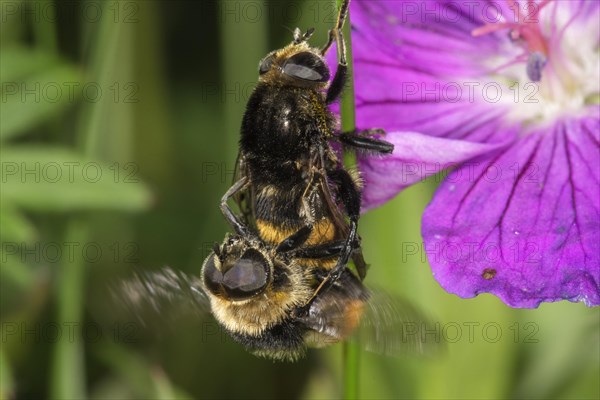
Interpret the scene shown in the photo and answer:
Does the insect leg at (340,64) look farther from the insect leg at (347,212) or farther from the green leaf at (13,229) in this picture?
the green leaf at (13,229)

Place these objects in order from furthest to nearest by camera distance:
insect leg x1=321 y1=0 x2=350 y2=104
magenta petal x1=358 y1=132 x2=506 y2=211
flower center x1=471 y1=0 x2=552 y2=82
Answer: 1. flower center x1=471 y1=0 x2=552 y2=82
2. magenta petal x1=358 y1=132 x2=506 y2=211
3. insect leg x1=321 y1=0 x2=350 y2=104

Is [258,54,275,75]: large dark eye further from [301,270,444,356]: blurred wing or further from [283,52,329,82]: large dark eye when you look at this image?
[301,270,444,356]: blurred wing

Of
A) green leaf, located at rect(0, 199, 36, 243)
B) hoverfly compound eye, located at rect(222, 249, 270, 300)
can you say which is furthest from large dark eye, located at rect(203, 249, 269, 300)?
green leaf, located at rect(0, 199, 36, 243)

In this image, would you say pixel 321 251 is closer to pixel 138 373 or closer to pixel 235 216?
pixel 235 216

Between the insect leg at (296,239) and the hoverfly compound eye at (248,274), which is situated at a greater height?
the insect leg at (296,239)

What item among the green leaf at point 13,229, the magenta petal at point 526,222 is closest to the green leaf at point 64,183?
the green leaf at point 13,229

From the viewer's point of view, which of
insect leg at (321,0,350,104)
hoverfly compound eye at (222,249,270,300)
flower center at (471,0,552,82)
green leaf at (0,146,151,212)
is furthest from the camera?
green leaf at (0,146,151,212)

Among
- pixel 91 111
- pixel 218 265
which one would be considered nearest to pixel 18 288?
pixel 91 111

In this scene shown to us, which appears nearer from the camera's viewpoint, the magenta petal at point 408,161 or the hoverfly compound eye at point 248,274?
the hoverfly compound eye at point 248,274
